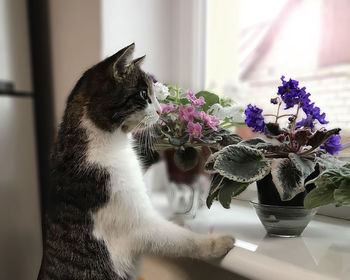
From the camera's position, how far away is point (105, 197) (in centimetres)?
64

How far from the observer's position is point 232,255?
612 mm

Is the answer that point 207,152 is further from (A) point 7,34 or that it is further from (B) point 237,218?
(A) point 7,34

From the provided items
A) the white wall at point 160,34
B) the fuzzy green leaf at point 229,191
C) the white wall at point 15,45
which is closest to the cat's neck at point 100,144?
the fuzzy green leaf at point 229,191

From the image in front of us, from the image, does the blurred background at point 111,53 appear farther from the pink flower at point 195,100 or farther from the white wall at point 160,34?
the pink flower at point 195,100

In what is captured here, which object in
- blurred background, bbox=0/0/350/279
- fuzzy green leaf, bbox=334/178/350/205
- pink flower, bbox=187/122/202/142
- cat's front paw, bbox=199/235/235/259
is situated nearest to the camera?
fuzzy green leaf, bbox=334/178/350/205

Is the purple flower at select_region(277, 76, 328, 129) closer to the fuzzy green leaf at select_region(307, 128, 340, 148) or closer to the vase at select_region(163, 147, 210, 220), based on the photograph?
the fuzzy green leaf at select_region(307, 128, 340, 148)

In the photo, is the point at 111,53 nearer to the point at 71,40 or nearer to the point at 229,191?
the point at 71,40

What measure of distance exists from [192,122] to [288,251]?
0.32 meters

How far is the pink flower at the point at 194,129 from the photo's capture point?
727mm

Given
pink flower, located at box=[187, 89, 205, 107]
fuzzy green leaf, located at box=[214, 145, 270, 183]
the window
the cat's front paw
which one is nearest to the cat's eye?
pink flower, located at box=[187, 89, 205, 107]

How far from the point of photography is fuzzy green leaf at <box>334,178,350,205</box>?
0.51 meters

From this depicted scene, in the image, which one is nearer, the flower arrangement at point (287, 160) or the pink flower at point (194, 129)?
the flower arrangement at point (287, 160)

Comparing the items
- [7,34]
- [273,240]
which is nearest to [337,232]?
[273,240]

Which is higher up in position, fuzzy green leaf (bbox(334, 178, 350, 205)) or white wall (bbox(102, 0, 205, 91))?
white wall (bbox(102, 0, 205, 91))
